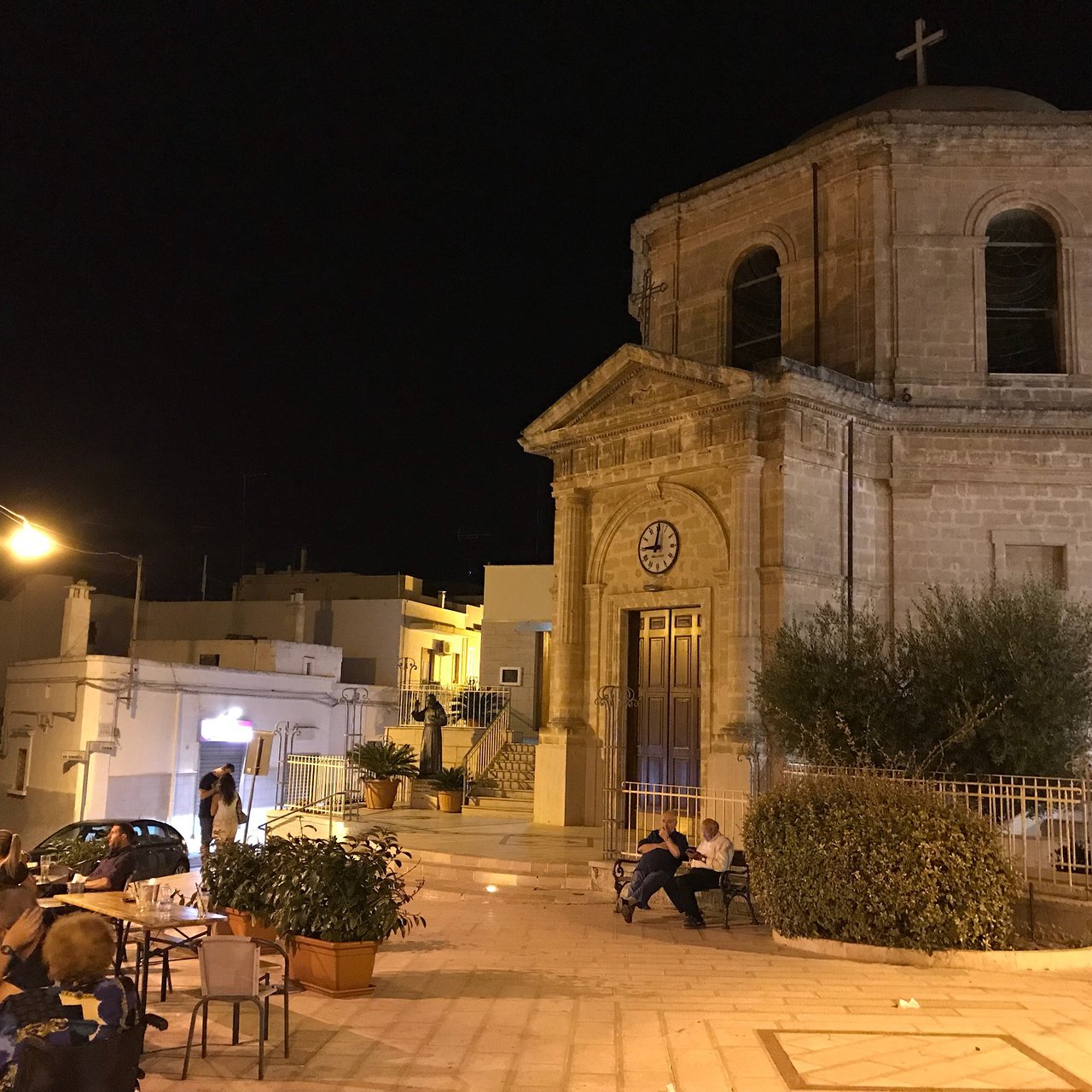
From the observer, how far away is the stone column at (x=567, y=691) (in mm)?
17219

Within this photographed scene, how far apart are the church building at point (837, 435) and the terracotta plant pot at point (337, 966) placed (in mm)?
7285

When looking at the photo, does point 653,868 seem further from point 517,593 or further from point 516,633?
point 517,593

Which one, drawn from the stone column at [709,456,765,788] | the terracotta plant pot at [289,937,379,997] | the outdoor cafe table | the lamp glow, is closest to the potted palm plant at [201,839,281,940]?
the outdoor cafe table

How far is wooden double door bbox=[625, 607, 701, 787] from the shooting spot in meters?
16.3

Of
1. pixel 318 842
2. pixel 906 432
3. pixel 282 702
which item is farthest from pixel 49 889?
pixel 282 702

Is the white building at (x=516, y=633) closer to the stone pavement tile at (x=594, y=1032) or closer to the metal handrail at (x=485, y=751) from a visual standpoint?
the metal handrail at (x=485, y=751)

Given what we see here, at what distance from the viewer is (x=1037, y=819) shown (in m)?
10.8

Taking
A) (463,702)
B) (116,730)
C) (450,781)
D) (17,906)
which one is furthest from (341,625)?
(17,906)

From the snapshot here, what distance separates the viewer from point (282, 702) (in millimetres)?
28984

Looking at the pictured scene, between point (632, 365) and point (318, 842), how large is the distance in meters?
10.5

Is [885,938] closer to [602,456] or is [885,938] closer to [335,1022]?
[335,1022]

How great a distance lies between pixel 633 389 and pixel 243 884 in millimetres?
10648

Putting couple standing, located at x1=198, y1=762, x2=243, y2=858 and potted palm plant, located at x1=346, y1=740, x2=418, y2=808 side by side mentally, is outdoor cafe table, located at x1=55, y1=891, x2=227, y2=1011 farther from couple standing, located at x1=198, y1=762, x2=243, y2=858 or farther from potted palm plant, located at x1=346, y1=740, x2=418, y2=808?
potted palm plant, located at x1=346, y1=740, x2=418, y2=808

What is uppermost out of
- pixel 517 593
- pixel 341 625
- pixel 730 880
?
pixel 517 593
